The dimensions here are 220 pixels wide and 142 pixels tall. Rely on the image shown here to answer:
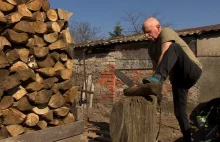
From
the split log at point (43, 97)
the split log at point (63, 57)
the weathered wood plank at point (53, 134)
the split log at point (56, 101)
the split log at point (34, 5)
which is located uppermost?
the split log at point (34, 5)

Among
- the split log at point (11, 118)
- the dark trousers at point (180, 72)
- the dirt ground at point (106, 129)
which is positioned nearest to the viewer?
the dark trousers at point (180, 72)

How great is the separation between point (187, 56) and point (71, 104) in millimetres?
3220

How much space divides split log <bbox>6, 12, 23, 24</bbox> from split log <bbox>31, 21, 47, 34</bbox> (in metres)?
0.34

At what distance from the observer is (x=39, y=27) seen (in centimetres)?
482

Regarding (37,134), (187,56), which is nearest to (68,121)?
(37,134)

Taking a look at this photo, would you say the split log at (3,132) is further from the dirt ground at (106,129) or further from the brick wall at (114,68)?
the brick wall at (114,68)

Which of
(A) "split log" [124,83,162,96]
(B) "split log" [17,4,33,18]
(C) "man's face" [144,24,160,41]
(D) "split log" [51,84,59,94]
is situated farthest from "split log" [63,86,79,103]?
(A) "split log" [124,83,162,96]

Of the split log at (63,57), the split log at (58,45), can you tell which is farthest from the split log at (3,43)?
the split log at (63,57)

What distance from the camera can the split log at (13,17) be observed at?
14.2ft

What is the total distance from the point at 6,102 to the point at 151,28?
2.68m

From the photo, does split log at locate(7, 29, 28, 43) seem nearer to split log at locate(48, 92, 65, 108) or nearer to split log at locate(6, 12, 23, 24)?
split log at locate(6, 12, 23, 24)

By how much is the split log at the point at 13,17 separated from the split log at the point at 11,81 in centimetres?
83

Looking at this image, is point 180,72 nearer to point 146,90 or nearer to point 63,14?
point 146,90

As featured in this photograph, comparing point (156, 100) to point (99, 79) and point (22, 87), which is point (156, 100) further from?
point (99, 79)
